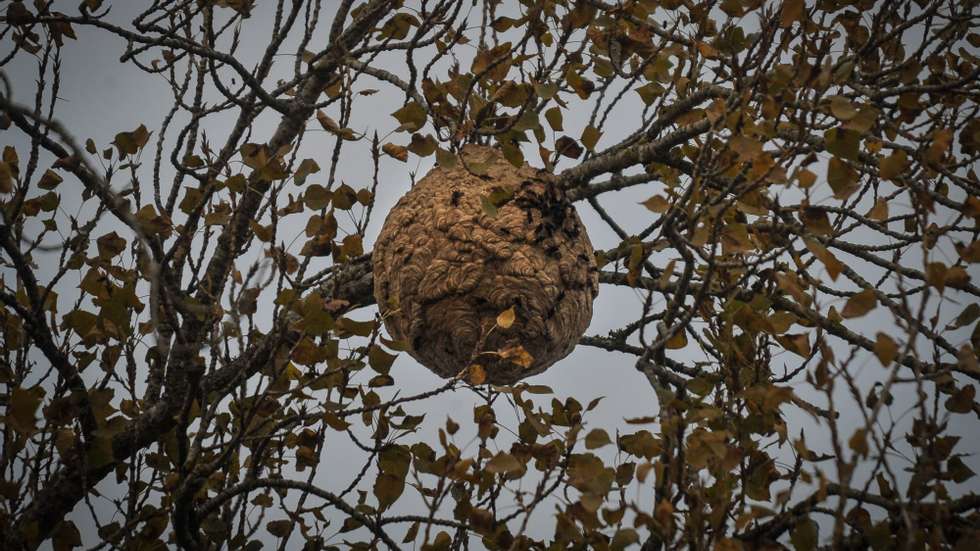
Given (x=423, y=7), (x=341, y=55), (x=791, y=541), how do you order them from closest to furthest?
1. (x=791, y=541)
2. (x=341, y=55)
3. (x=423, y=7)

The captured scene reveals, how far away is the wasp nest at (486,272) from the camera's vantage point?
6.26 feet

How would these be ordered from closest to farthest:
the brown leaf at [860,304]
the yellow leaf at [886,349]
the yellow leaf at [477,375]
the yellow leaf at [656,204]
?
1. the yellow leaf at [886,349]
2. the brown leaf at [860,304]
3. the yellow leaf at [656,204]
4. the yellow leaf at [477,375]

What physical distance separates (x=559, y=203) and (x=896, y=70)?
1.14 meters

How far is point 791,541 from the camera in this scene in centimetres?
170

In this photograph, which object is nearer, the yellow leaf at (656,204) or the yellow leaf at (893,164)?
the yellow leaf at (893,164)

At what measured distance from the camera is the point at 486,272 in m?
1.91

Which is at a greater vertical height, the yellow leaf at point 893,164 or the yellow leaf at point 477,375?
the yellow leaf at point 893,164

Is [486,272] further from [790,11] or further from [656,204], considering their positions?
[790,11]

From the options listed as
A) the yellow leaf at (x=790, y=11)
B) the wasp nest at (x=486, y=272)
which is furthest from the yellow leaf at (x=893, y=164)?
the wasp nest at (x=486, y=272)

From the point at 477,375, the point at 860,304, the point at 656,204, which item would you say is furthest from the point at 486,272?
the point at 860,304

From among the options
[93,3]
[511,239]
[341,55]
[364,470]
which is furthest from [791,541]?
[93,3]

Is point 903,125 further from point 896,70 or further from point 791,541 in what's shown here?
point 791,541

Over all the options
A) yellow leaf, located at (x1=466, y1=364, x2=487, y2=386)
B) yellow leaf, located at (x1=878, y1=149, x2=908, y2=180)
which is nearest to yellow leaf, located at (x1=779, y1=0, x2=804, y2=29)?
yellow leaf, located at (x1=878, y1=149, x2=908, y2=180)

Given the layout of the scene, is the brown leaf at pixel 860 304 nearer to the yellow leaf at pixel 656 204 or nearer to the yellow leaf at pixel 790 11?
the yellow leaf at pixel 656 204
